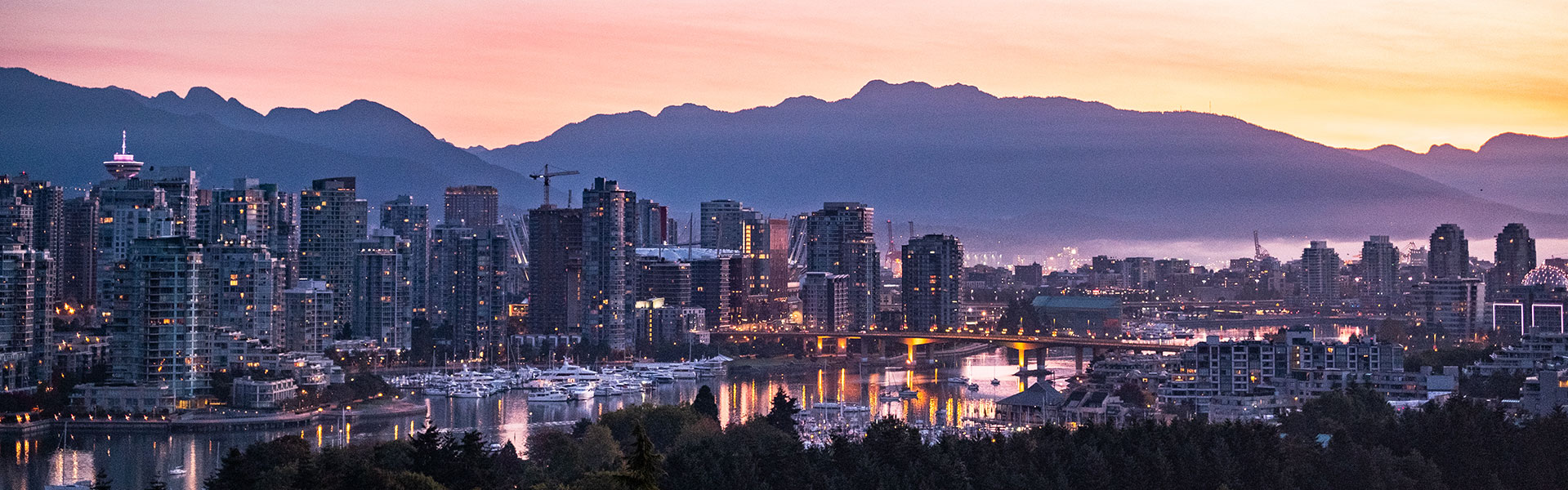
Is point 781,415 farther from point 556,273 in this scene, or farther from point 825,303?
point 825,303

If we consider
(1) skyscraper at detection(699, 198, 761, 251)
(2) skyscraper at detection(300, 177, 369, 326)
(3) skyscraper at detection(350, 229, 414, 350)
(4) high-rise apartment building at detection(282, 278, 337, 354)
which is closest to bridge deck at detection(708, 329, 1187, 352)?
(3) skyscraper at detection(350, 229, 414, 350)

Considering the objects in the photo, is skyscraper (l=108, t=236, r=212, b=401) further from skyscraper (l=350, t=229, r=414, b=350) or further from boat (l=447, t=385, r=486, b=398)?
skyscraper (l=350, t=229, r=414, b=350)

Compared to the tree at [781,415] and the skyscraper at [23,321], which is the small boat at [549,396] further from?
the tree at [781,415]

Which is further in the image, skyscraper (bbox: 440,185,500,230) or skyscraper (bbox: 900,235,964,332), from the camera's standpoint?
skyscraper (bbox: 440,185,500,230)

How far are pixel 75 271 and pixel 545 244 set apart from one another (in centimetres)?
1298

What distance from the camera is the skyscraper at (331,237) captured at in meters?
49.1

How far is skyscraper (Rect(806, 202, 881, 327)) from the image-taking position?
62.8 meters

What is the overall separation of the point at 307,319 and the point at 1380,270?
186ft

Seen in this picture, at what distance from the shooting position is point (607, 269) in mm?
51781

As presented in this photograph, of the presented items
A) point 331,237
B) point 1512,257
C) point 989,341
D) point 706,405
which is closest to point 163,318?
point 706,405

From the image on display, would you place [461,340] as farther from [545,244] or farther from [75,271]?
[75,271]

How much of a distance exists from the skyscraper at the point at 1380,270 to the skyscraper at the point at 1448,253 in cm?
666

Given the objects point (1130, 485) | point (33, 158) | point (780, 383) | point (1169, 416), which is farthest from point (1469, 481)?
point (33, 158)

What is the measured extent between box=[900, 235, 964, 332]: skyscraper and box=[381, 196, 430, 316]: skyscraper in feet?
49.1
